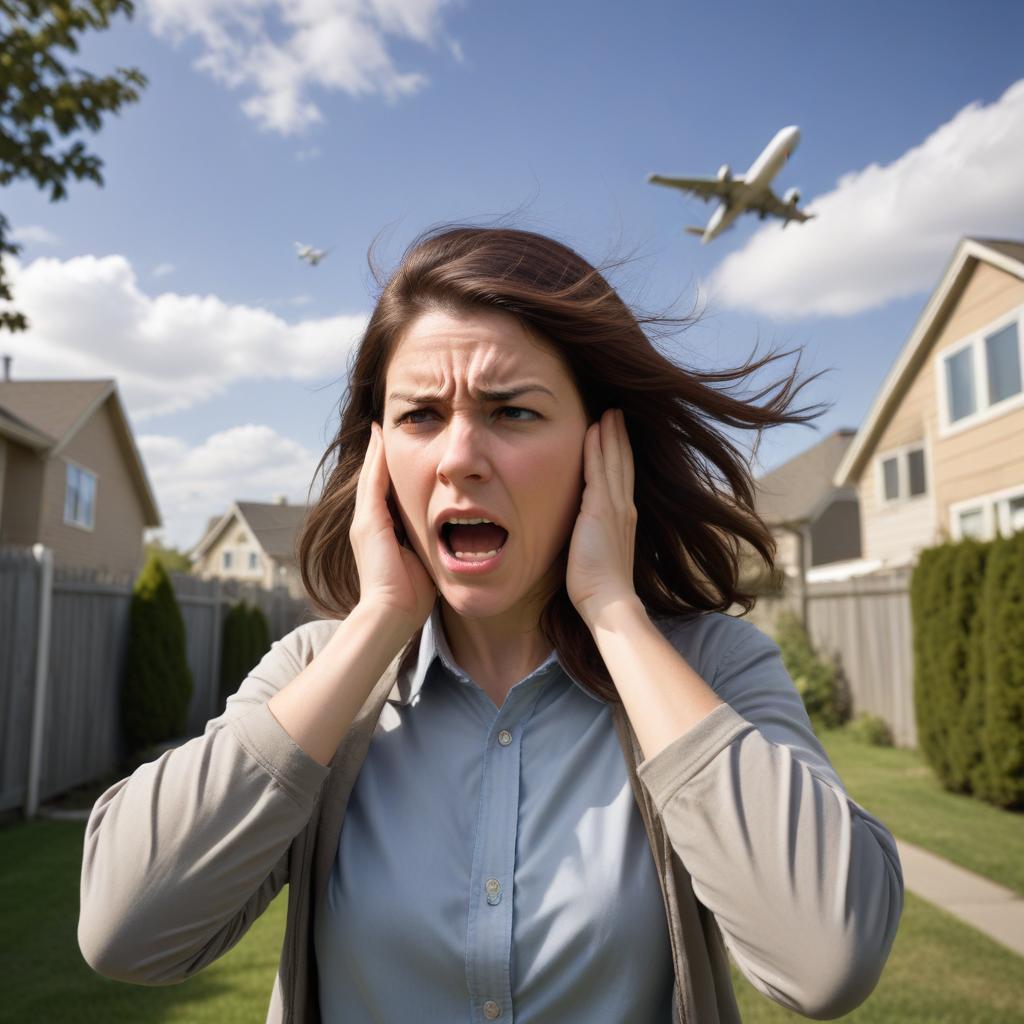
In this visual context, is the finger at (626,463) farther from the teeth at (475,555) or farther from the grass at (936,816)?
the grass at (936,816)

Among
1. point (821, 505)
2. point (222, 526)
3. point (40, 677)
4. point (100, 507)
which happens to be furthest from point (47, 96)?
point (222, 526)

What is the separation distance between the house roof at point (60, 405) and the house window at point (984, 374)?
17.8 metres

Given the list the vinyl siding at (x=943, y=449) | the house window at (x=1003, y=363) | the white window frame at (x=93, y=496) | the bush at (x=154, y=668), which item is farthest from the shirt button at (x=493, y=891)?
the white window frame at (x=93, y=496)

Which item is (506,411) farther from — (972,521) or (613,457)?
(972,521)

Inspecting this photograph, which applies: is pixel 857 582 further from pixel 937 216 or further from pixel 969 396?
pixel 937 216

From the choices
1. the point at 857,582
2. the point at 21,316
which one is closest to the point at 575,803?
the point at 21,316

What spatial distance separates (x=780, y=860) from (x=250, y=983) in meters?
4.23

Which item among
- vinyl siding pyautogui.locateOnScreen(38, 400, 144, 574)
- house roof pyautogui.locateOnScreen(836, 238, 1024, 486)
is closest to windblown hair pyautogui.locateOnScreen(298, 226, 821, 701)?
house roof pyautogui.locateOnScreen(836, 238, 1024, 486)

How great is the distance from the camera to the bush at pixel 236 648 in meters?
14.4

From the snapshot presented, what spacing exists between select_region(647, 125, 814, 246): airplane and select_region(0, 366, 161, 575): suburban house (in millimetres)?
12609

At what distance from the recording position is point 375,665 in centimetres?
169

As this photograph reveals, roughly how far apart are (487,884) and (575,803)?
0.21 meters

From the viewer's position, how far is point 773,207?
49.3ft

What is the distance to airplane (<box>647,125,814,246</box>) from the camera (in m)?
14.1
